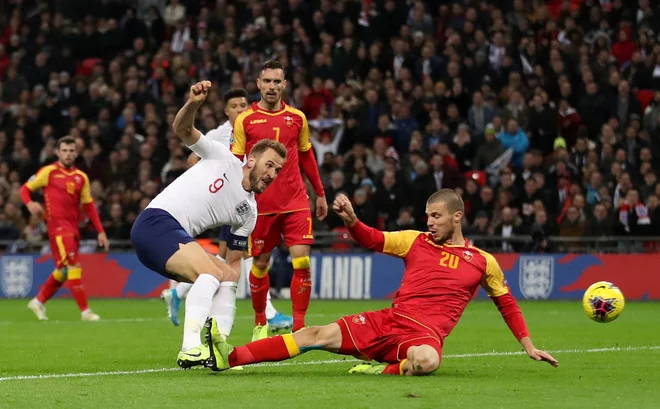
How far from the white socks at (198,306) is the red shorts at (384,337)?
3.07ft

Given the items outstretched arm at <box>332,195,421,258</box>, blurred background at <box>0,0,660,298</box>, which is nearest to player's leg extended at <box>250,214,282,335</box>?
outstretched arm at <box>332,195,421,258</box>

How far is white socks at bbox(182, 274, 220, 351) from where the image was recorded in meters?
8.60

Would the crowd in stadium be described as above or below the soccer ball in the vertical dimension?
above

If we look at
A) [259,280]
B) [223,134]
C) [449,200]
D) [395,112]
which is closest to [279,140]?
[259,280]

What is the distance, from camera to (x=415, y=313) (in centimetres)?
873

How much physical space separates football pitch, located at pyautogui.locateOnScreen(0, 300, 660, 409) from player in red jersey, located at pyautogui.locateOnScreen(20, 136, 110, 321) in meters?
2.02

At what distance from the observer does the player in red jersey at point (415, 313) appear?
27.7 feet

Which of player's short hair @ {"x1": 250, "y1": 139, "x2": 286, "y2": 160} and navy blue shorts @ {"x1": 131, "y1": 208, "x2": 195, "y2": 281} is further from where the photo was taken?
player's short hair @ {"x1": 250, "y1": 139, "x2": 286, "y2": 160}

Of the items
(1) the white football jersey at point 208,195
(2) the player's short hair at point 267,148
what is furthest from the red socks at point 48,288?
(2) the player's short hair at point 267,148

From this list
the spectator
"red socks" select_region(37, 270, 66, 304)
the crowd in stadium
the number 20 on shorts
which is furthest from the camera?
the spectator

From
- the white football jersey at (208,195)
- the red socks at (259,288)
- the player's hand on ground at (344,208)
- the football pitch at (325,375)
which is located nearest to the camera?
the football pitch at (325,375)

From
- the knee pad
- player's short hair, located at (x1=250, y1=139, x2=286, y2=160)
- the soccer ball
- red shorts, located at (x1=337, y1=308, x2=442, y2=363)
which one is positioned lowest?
red shorts, located at (x1=337, y1=308, x2=442, y2=363)

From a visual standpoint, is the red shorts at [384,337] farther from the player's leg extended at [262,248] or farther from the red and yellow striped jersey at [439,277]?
the player's leg extended at [262,248]

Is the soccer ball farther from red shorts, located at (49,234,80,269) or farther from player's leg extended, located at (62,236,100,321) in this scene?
red shorts, located at (49,234,80,269)
